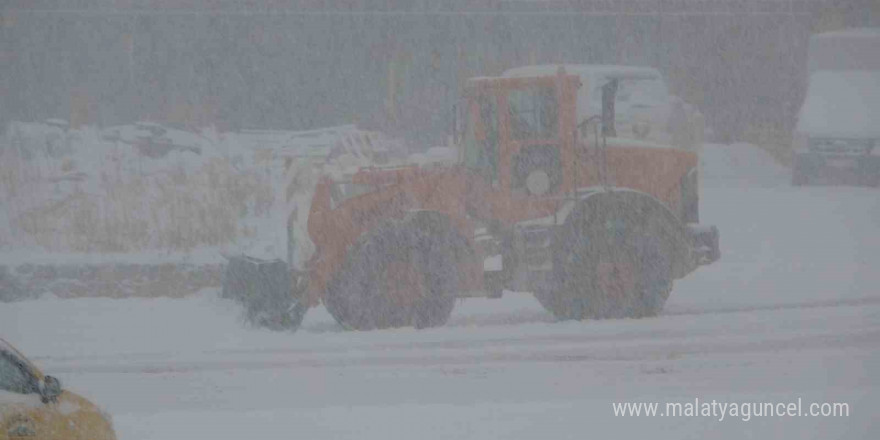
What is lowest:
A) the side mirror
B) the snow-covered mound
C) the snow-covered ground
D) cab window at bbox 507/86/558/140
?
the snow-covered mound

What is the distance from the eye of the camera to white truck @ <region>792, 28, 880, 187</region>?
58.4ft

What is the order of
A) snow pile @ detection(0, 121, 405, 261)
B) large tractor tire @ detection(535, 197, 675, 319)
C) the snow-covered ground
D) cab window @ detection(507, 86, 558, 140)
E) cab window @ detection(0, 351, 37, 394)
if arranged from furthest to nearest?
snow pile @ detection(0, 121, 405, 261), cab window @ detection(507, 86, 558, 140), large tractor tire @ detection(535, 197, 675, 319), the snow-covered ground, cab window @ detection(0, 351, 37, 394)

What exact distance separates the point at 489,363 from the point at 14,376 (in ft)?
14.6

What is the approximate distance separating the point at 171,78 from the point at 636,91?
35.3ft

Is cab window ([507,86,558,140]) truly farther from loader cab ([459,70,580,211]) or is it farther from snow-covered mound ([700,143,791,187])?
snow-covered mound ([700,143,791,187])

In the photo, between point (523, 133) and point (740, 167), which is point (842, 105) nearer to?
point (740, 167)

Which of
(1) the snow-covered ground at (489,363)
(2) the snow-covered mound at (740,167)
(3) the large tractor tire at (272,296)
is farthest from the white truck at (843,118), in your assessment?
(3) the large tractor tire at (272,296)

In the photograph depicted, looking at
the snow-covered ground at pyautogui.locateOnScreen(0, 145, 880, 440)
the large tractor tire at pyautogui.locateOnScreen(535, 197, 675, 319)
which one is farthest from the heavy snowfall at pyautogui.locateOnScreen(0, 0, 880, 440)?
the large tractor tire at pyautogui.locateOnScreen(535, 197, 675, 319)

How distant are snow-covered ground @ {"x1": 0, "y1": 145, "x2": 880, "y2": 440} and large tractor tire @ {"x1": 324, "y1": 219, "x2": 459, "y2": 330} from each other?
185mm

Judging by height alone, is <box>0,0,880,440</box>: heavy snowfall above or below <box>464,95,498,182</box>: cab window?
below

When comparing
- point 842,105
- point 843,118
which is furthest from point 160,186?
point 842,105

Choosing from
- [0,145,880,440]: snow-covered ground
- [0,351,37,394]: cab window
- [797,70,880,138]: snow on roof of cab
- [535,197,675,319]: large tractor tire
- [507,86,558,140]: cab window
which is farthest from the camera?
[797,70,880,138]: snow on roof of cab

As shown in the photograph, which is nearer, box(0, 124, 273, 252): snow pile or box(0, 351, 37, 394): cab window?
box(0, 351, 37, 394): cab window

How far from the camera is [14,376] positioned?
15.3ft
